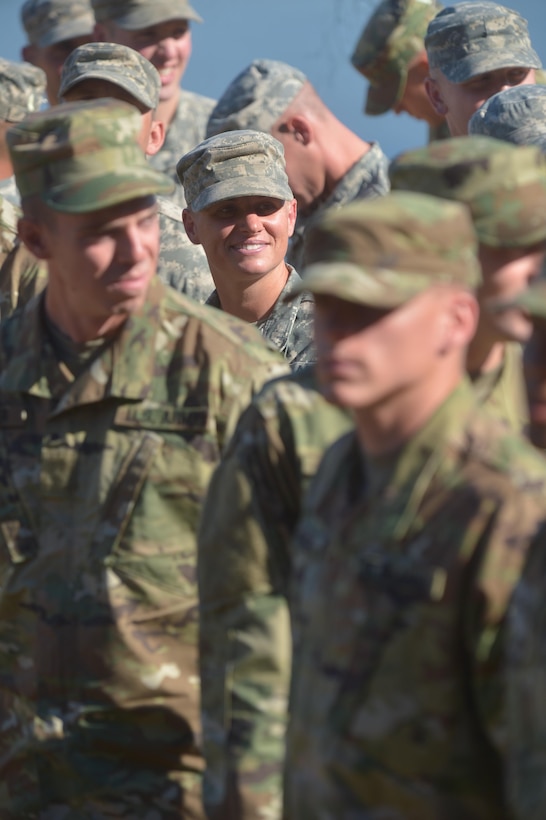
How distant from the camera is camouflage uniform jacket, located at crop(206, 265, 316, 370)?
559cm

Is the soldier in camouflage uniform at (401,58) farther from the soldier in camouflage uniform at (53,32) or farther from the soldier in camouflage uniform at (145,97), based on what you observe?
the soldier in camouflage uniform at (145,97)

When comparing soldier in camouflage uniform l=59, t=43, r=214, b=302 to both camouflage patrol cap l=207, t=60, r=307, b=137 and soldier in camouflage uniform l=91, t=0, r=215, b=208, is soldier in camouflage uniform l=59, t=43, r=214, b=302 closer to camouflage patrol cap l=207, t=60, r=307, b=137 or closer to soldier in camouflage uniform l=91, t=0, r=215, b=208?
camouflage patrol cap l=207, t=60, r=307, b=137

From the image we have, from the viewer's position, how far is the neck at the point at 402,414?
3016mm

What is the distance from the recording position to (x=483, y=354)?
3592 millimetres

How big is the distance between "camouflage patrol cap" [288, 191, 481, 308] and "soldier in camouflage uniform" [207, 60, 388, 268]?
13.6ft

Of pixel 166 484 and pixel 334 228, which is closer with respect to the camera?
pixel 334 228

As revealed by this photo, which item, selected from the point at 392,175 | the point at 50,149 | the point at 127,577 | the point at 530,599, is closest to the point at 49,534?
the point at 127,577

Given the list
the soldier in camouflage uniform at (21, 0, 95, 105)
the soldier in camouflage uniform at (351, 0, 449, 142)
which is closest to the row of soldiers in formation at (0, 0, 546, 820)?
the soldier in camouflage uniform at (351, 0, 449, 142)

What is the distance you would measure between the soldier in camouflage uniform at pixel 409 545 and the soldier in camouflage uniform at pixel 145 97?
349 centimetres

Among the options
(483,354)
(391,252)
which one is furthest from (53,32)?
(391,252)

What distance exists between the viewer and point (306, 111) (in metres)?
7.31

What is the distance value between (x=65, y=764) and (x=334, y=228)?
5.79 feet

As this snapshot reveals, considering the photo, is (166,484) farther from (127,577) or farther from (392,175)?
(392,175)

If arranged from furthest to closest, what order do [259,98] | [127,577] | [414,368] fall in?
[259,98] → [127,577] → [414,368]
